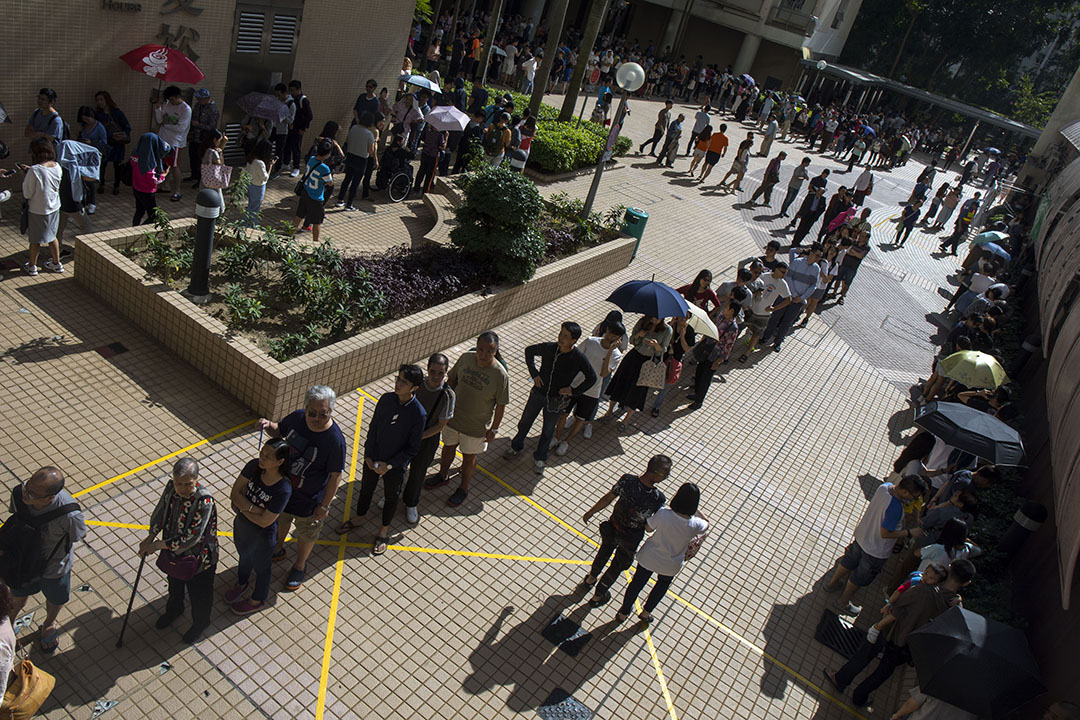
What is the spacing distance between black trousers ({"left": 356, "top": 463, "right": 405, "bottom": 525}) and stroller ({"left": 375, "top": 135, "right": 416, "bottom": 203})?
302 inches

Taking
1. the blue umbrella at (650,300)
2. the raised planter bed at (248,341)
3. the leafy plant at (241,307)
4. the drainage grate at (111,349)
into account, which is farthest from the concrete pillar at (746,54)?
the drainage grate at (111,349)

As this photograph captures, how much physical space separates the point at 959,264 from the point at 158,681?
67.5 feet

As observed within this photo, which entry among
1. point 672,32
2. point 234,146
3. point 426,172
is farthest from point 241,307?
point 672,32

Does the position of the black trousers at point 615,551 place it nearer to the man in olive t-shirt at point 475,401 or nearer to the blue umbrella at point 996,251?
the man in olive t-shirt at point 475,401

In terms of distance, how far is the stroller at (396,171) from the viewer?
42.8ft

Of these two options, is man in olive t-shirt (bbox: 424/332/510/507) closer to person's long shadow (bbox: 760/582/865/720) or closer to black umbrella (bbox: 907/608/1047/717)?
person's long shadow (bbox: 760/582/865/720)

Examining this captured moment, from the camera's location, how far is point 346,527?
650cm

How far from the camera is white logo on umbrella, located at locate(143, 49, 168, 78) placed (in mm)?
10406

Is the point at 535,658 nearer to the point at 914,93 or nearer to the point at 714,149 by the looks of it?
the point at 714,149

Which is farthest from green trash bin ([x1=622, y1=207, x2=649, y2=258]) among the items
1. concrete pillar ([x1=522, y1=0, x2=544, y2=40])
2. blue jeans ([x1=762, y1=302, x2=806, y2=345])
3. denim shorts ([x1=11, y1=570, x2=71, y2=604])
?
concrete pillar ([x1=522, y1=0, x2=544, y2=40])

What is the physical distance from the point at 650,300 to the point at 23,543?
576 centimetres

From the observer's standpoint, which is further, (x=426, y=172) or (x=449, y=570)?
(x=426, y=172)

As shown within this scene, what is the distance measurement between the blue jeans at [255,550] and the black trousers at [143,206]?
5.89 m

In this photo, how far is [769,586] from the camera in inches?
287
